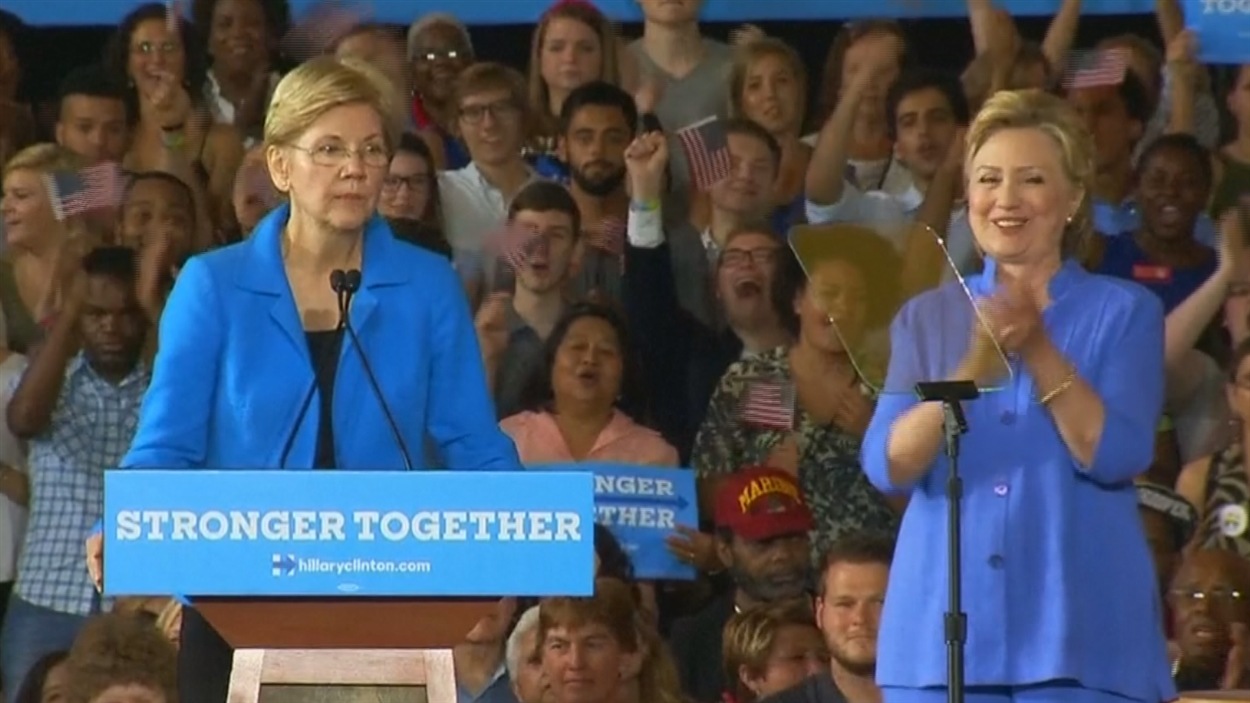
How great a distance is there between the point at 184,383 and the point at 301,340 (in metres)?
0.17

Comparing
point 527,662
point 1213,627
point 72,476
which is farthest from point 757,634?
point 72,476

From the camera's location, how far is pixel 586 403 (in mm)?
6082

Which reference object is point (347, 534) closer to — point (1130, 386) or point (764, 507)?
point (1130, 386)

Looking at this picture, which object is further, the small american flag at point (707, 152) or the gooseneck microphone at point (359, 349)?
the small american flag at point (707, 152)

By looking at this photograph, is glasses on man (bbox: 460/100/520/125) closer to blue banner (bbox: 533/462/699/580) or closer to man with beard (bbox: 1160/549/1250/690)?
blue banner (bbox: 533/462/699/580)

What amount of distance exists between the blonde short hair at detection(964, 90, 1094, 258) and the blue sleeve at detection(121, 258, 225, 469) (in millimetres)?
1063

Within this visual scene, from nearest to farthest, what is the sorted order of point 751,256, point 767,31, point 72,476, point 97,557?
point 97,557, point 72,476, point 751,256, point 767,31

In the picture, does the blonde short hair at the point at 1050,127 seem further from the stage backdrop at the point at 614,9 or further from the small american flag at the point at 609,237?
the stage backdrop at the point at 614,9

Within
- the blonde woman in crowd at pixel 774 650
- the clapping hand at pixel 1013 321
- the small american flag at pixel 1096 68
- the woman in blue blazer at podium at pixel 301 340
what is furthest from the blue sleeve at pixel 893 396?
the small american flag at pixel 1096 68

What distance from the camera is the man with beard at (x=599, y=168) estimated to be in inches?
254

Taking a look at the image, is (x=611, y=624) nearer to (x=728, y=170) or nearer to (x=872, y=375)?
(x=728, y=170)

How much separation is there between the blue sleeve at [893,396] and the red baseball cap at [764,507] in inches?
87.3

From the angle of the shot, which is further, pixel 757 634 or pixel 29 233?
pixel 29 233

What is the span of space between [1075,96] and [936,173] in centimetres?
47
